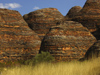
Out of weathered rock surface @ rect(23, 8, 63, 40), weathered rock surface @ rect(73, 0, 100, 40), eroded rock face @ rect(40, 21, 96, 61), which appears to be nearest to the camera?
eroded rock face @ rect(40, 21, 96, 61)

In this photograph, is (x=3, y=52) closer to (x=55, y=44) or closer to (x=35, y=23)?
(x=55, y=44)

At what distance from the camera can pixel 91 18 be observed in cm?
3030

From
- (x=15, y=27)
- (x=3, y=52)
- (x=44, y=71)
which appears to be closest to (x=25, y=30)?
(x=15, y=27)

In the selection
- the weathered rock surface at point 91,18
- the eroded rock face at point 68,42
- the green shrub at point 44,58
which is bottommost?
the green shrub at point 44,58

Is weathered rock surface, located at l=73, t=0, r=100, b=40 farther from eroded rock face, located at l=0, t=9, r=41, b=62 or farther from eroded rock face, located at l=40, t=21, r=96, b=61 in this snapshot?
eroded rock face, located at l=0, t=9, r=41, b=62

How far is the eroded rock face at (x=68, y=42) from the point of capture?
18781 mm

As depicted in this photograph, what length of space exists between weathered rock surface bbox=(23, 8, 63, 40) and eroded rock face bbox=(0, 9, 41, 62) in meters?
10.0

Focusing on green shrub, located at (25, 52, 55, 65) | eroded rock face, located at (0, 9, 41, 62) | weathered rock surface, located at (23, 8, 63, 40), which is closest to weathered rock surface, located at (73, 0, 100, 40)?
weathered rock surface, located at (23, 8, 63, 40)

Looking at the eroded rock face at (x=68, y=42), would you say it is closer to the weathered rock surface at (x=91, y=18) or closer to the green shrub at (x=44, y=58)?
the green shrub at (x=44, y=58)

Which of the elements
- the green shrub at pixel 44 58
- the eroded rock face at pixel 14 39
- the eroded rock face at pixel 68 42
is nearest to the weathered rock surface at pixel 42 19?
the eroded rock face at pixel 14 39

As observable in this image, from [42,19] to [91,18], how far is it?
451 inches

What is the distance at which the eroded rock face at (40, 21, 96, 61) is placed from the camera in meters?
18.8

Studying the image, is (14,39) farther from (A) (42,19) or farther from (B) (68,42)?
(A) (42,19)

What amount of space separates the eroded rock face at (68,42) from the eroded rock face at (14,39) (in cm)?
444
